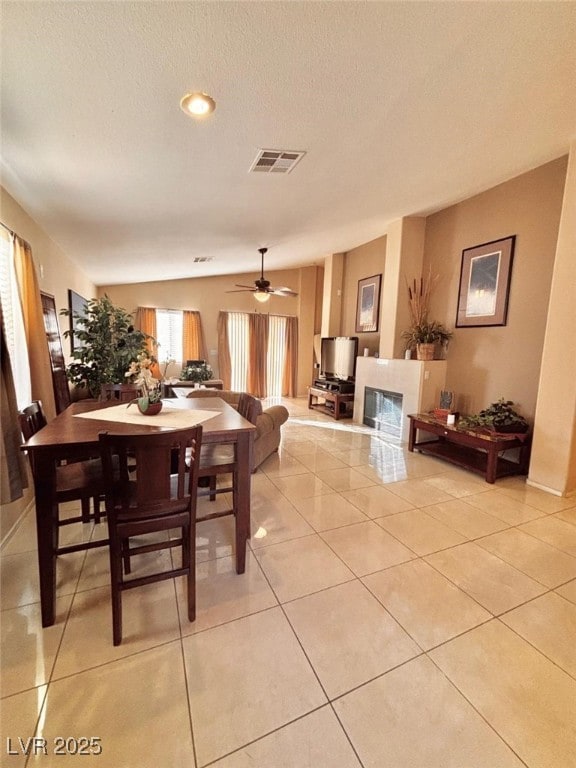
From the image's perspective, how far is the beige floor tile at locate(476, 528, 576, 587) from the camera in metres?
1.99

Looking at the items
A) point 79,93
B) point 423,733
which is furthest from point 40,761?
point 79,93

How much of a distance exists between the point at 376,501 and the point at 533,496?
61.0 inches

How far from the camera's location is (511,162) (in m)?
3.18

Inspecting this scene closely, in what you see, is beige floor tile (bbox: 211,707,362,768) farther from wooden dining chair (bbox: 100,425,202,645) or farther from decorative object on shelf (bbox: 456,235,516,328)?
decorative object on shelf (bbox: 456,235,516,328)

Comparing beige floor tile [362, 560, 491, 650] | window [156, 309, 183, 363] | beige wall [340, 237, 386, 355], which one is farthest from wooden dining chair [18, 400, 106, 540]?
window [156, 309, 183, 363]

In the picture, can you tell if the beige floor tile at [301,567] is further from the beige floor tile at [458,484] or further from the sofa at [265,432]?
the beige floor tile at [458,484]

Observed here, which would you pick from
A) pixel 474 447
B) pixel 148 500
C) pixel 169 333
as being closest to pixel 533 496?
pixel 474 447

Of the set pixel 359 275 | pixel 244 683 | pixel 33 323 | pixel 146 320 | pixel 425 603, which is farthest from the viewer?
pixel 146 320

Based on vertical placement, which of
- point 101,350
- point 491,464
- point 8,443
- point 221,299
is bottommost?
point 491,464

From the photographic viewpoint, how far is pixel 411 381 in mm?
4621

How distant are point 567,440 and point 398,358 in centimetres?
245

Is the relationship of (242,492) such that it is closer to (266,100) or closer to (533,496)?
(266,100)

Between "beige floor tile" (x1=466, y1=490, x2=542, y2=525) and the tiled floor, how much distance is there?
0.14m

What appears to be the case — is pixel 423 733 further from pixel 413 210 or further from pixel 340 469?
pixel 413 210
